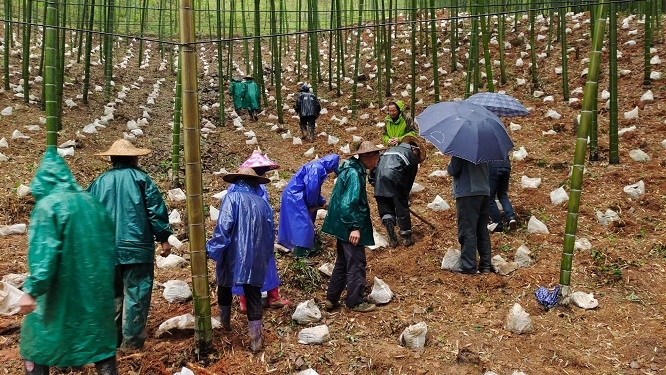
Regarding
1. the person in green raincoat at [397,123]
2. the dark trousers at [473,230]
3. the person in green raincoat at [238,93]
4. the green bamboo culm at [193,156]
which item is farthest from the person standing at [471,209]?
the person in green raincoat at [238,93]

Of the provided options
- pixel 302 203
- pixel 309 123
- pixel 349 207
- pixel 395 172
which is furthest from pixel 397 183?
pixel 309 123

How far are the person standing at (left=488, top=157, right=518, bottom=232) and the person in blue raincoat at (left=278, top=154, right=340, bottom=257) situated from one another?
1786 millimetres

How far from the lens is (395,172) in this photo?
535cm

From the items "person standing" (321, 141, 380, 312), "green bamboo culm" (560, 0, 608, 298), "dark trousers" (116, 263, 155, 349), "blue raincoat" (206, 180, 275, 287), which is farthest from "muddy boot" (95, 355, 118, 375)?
"green bamboo culm" (560, 0, 608, 298)

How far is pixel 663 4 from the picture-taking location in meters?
15.5

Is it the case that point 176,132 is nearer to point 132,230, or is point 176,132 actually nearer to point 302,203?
point 302,203

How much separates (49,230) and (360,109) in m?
10.8

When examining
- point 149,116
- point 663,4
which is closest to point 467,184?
point 149,116

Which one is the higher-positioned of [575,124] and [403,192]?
[575,124]

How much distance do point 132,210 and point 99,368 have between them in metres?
1.10

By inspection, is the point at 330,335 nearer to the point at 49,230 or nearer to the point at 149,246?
the point at 149,246

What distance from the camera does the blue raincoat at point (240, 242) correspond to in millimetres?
3465

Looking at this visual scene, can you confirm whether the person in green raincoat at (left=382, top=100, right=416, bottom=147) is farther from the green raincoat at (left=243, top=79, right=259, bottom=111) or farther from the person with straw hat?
the green raincoat at (left=243, top=79, right=259, bottom=111)

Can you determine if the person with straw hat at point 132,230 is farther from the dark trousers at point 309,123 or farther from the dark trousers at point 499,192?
the dark trousers at point 309,123
